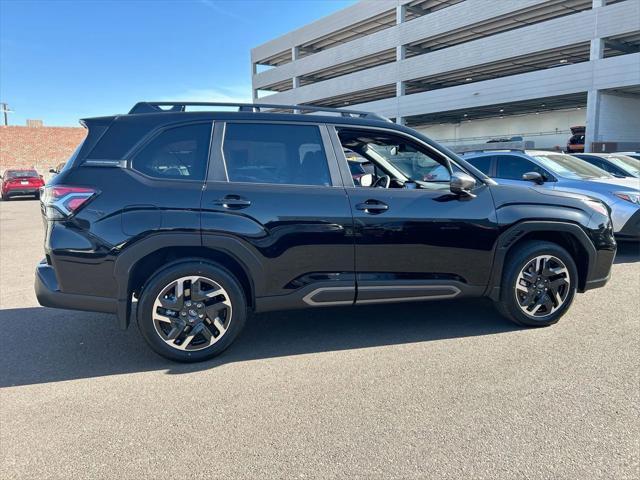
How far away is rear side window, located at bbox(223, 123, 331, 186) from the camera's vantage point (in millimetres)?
3734

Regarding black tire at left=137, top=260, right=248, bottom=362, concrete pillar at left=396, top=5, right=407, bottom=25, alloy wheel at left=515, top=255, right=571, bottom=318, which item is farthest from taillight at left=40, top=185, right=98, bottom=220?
concrete pillar at left=396, top=5, right=407, bottom=25

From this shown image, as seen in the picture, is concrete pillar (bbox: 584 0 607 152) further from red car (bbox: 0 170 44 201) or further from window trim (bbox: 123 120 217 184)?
red car (bbox: 0 170 44 201)

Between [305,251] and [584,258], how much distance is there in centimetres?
270

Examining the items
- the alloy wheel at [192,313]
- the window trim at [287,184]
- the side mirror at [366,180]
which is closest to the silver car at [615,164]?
the side mirror at [366,180]

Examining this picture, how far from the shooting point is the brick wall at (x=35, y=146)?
38.3 meters

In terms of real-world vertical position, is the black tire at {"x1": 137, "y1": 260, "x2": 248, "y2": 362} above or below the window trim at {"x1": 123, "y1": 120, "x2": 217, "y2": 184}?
below

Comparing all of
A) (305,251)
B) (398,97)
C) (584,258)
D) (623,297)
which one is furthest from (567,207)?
(398,97)

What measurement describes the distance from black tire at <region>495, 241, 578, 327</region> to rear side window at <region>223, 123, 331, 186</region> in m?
1.82

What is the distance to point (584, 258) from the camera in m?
4.43

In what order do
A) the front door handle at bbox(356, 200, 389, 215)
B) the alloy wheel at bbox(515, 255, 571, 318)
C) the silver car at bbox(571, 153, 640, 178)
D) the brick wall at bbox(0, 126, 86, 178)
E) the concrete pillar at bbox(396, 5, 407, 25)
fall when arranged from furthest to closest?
the brick wall at bbox(0, 126, 86, 178) < the concrete pillar at bbox(396, 5, 407, 25) < the silver car at bbox(571, 153, 640, 178) < the alloy wheel at bbox(515, 255, 571, 318) < the front door handle at bbox(356, 200, 389, 215)

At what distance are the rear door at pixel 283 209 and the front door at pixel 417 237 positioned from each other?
0.49 ft

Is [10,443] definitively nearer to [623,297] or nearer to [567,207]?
[567,207]

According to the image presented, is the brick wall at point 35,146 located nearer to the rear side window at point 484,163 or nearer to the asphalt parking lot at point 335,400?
the rear side window at point 484,163

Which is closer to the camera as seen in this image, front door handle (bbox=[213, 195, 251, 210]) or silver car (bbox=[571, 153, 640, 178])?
front door handle (bbox=[213, 195, 251, 210])
